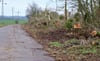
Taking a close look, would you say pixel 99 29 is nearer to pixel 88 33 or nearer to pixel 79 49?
pixel 88 33

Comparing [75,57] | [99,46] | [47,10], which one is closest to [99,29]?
[99,46]

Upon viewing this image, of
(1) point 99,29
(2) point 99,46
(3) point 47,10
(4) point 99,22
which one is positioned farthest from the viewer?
(3) point 47,10

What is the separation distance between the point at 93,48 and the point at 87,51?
0.74m

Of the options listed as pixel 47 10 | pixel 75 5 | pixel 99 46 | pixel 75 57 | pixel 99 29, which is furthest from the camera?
pixel 47 10

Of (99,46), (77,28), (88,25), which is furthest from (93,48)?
(77,28)

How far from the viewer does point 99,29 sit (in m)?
17.1

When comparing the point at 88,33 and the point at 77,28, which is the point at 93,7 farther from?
the point at 77,28

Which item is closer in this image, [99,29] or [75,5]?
[99,29]

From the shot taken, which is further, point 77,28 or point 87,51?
point 77,28

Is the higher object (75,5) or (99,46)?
(75,5)

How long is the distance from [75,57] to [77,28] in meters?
10.1

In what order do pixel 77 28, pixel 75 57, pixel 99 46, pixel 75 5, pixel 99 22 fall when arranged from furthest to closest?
pixel 77 28 < pixel 75 5 < pixel 99 22 < pixel 99 46 < pixel 75 57

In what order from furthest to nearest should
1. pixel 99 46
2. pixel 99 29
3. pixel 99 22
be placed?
pixel 99 29, pixel 99 22, pixel 99 46

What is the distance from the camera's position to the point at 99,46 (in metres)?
13.4
